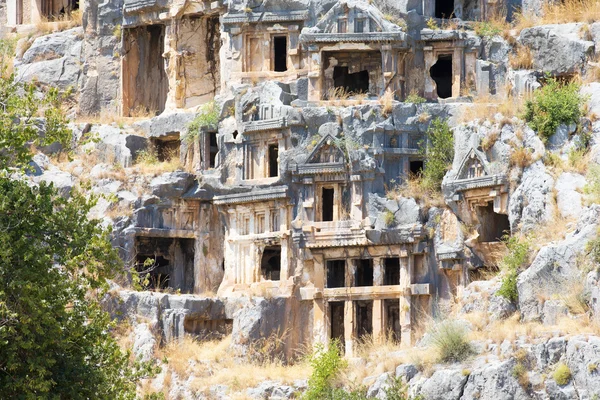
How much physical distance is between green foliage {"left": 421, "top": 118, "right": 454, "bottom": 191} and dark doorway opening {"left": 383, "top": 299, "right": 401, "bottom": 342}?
11.6ft

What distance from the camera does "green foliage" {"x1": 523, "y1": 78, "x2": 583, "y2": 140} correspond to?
133 feet

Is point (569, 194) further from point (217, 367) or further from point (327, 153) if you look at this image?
point (217, 367)

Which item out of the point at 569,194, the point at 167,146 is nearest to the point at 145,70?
the point at 167,146

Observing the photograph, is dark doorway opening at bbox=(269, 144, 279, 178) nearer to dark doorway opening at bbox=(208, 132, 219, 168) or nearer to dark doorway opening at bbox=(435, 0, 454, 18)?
dark doorway opening at bbox=(208, 132, 219, 168)

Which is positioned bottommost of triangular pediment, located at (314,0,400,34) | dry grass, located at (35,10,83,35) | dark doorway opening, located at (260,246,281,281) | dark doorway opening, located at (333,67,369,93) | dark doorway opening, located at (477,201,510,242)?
dark doorway opening, located at (260,246,281,281)

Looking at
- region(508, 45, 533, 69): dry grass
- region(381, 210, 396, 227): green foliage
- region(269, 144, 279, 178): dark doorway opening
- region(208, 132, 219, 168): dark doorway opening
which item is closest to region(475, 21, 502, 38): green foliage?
region(508, 45, 533, 69): dry grass

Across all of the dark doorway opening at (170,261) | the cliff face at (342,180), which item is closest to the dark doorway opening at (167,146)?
the cliff face at (342,180)

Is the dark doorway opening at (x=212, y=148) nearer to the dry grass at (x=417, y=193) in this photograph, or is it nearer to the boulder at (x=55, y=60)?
the dry grass at (x=417, y=193)

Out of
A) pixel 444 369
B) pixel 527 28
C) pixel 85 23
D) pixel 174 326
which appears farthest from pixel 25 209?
pixel 85 23

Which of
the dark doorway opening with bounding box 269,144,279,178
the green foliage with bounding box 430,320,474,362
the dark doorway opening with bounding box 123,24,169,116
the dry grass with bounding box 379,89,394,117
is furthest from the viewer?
the dark doorway opening with bounding box 123,24,169,116

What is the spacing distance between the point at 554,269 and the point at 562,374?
3.65 m

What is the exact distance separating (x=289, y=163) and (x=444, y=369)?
1046 centimetres

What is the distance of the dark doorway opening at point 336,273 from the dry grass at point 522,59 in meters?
7.65

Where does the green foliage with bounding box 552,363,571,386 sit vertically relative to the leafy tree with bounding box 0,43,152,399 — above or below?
below
